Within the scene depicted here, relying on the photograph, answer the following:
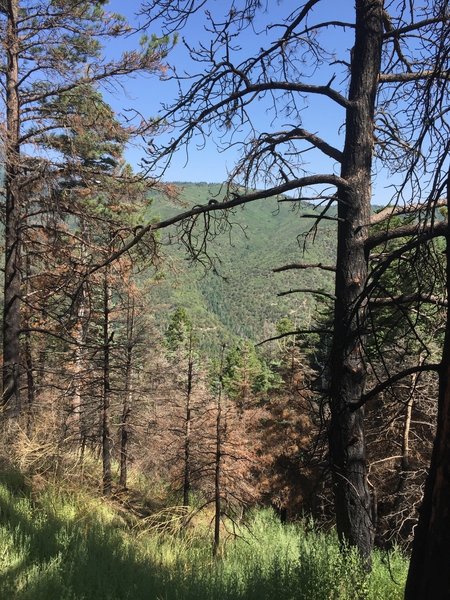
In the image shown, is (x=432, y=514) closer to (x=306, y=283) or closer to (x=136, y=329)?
(x=136, y=329)

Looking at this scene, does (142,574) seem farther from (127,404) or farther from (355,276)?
(127,404)

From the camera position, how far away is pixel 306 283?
193625mm

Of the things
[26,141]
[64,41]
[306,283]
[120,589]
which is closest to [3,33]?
[64,41]

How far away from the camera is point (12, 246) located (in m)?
8.94

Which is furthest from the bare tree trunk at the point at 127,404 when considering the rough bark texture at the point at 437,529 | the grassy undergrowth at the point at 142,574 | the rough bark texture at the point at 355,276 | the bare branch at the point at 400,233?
the rough bark texture at the point at 437,529

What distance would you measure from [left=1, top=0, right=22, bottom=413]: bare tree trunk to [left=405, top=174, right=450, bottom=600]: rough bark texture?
26.8 feet

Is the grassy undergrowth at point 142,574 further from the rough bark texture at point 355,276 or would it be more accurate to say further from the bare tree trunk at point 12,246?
the bare tree trunk at point 12,246

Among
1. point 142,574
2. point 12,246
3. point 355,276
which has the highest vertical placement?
point 12,246

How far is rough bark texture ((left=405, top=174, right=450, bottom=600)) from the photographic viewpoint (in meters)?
1.72

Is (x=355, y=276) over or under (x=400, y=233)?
under

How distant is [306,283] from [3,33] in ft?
620

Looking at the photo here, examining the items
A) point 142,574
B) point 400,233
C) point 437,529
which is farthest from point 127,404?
point 437,529

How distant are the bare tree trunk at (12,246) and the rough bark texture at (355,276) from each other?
645cm

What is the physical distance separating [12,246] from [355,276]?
Result: 7315 millimetres
